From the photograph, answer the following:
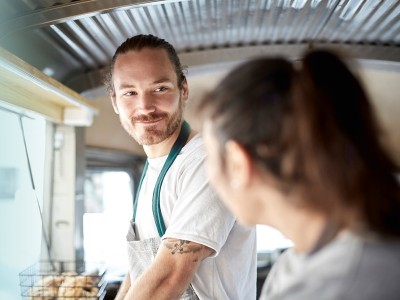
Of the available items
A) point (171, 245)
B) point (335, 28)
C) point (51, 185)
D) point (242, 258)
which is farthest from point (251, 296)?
point (51, 185)

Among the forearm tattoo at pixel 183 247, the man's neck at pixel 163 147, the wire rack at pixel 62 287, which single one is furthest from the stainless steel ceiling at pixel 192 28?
the wire rack at pixel 62 287

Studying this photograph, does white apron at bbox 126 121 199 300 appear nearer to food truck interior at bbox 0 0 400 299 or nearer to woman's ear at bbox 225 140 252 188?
food truck interior at bbox 0 0 400 299

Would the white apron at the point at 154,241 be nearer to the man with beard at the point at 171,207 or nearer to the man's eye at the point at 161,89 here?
the man with beard at the point at 171,207

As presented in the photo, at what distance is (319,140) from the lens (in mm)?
612

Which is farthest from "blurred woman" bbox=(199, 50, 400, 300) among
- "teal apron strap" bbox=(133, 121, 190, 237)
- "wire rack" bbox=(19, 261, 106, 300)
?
"wire rack" bbox=(19, 261, 106, 300)

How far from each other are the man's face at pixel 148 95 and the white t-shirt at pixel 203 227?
98 millimetres

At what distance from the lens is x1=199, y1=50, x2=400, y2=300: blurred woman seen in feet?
A: 1.98

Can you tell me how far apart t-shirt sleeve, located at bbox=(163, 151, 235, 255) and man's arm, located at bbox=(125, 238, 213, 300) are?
0.08 feet

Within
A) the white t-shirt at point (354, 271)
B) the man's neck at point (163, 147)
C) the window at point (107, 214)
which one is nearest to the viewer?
the white t-shirt at point (354, 271)

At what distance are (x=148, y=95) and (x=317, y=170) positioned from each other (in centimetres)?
89

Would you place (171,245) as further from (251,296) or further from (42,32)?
(42,32)

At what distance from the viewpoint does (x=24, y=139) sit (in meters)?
1.88

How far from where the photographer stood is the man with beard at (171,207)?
45.8 inches

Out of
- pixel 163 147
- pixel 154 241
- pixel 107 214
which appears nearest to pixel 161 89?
pixel 163 147
